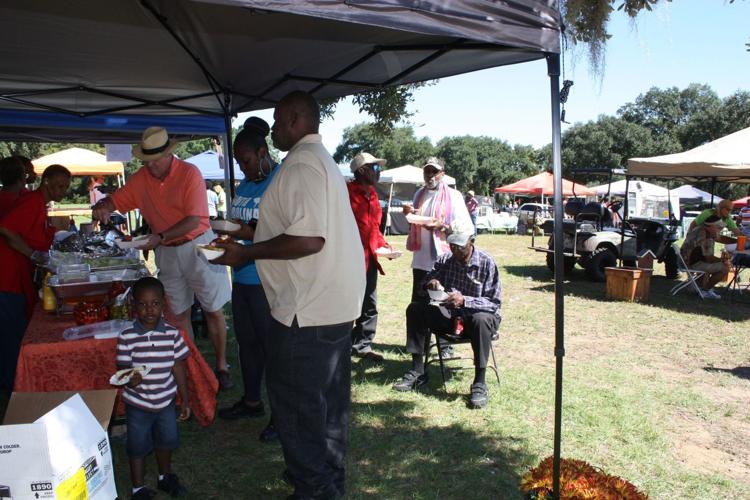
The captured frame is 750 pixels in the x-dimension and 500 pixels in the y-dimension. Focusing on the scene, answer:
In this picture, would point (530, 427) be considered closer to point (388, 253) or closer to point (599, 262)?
point (388, 253)

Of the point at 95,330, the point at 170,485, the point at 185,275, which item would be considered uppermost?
the point at 185,275

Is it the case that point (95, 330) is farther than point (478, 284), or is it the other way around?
point (478, 284)

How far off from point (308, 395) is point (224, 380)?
2.27 metres

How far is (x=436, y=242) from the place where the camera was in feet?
16.5

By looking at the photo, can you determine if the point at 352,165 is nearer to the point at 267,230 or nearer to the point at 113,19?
the point at 113,19

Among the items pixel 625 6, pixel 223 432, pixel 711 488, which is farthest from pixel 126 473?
pixel 625 6

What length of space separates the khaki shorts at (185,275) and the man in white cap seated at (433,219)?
1854mm

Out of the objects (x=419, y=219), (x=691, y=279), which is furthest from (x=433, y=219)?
(x=691, y=279)

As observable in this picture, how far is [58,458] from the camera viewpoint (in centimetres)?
175

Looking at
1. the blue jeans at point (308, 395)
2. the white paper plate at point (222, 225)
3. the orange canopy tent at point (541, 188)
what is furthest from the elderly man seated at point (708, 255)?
the orange canopy tent at point (541, 188)

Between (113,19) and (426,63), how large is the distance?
195 centimetres

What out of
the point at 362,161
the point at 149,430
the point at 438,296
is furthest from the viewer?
the point at 362,161

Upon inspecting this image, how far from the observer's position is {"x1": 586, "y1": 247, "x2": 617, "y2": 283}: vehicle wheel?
1029 cm

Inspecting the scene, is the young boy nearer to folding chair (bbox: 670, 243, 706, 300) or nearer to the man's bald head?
the man's bald head
